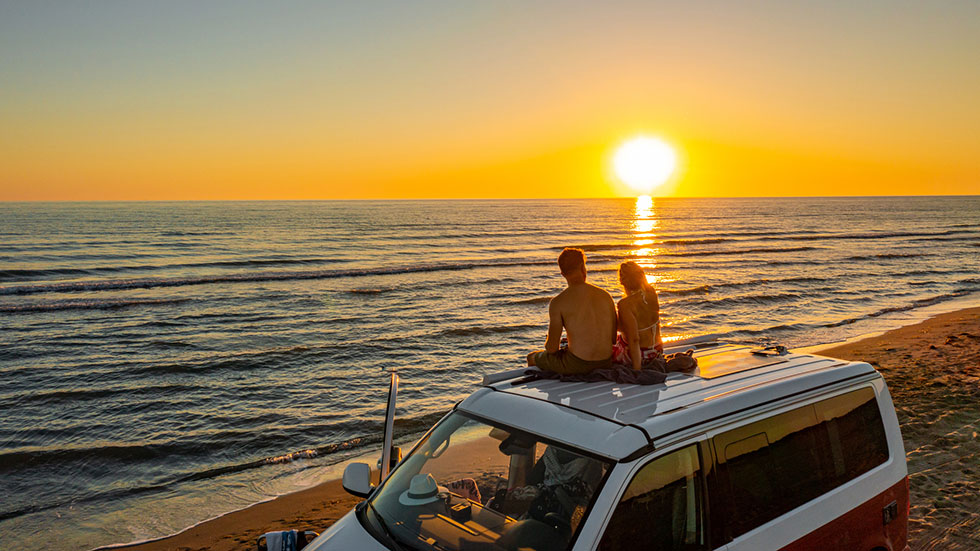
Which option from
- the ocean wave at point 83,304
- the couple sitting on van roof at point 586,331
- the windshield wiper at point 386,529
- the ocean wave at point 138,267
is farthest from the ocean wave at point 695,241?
the windshield wiper at point 386,529

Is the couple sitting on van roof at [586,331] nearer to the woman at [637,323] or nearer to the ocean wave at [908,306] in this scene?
the woman at [637,323]

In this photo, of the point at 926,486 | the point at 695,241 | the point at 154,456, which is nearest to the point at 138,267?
the point at 154,456

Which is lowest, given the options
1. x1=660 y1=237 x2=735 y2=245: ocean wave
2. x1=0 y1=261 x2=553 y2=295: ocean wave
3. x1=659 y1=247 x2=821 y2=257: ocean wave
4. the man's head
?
x1=0 y1=261 x2=553 y2=295: ocean wave

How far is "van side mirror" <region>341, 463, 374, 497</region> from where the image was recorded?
386 cm

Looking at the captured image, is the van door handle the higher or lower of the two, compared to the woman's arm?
lower

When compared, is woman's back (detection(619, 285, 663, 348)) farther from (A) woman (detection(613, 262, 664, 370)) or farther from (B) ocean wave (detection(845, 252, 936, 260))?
(B) ocean wave (detection(845, 252, 936, 260))

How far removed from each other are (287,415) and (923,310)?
74.3 feet

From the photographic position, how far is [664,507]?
3123 millimetres

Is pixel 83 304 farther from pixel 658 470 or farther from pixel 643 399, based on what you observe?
pixel 658 470

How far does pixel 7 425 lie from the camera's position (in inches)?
461

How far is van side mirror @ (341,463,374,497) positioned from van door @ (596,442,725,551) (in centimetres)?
161

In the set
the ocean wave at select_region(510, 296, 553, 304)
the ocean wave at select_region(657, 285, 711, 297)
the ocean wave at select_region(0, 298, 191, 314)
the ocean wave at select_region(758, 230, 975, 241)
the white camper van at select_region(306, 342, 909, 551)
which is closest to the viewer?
the white camper van at select_region(306, 342, 909, 551)

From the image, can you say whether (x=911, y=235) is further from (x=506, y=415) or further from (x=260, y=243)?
(x=506, y=415)

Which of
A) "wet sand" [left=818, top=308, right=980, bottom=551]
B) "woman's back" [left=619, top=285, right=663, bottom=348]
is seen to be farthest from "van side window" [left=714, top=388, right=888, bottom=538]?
"wet sand" [left=818, top=308, right=980, bottom=551]
